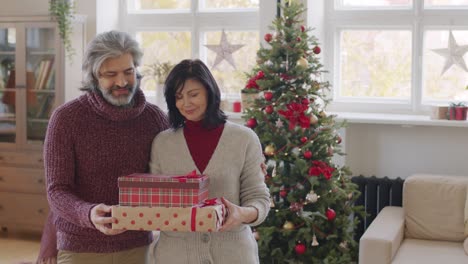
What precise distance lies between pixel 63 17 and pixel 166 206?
3.58 metres

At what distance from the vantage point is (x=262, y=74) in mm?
4355

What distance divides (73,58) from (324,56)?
1.96m

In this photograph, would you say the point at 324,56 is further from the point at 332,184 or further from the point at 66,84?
the point at 66,84

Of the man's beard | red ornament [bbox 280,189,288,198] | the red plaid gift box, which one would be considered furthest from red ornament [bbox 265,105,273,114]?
the red plaid gift box

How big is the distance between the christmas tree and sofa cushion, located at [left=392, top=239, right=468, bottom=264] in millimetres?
398

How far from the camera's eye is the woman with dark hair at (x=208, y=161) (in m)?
2.21

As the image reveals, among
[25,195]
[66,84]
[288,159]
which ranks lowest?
[25,195]

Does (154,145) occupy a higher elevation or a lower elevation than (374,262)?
higher

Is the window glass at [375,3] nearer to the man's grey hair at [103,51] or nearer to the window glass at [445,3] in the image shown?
the window glass at [445,3]

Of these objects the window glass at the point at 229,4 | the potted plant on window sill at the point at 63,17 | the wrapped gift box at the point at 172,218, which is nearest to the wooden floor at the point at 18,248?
the potted plant on window sill at the point at 63,17

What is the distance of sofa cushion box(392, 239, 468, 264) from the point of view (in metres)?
3.78

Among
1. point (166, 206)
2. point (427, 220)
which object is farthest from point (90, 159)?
point (427, 220)

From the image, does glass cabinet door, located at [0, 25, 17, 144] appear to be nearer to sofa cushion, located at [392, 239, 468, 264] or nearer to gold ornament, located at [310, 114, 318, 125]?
gold ornament, located at [310, 114, 318, 125]

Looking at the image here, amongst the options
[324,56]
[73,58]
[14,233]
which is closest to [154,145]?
[324,56]
